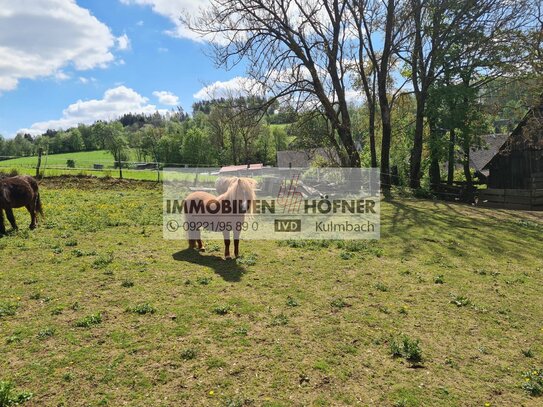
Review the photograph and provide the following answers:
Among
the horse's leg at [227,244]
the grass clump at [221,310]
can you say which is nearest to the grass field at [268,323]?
the grass clump at [221,310]

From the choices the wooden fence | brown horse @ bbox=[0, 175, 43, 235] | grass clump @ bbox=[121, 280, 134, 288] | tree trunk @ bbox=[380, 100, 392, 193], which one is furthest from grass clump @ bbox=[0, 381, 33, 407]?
the wooden fence

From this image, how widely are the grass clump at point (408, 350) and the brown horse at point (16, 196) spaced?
10975 mm

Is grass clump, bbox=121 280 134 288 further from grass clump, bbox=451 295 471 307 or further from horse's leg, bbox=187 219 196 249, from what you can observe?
grass clump, bbox=451 295 471 307

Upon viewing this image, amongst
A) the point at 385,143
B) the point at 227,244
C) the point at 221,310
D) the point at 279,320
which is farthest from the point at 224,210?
the point at 385,143

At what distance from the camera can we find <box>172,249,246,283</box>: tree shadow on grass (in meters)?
7.75

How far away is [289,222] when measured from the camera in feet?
44.0

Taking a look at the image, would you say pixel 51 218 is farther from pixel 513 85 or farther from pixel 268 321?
pixel 513 85

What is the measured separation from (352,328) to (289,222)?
7.97 meters

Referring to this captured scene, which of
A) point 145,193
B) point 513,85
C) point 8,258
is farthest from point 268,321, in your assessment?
point 513,85

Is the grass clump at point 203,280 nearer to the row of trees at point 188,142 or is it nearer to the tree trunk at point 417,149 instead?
the row of trees at point 188,142

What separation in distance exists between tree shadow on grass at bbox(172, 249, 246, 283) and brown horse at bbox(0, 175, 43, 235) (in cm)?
544

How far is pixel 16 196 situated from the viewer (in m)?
10.3

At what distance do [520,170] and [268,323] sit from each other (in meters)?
25.7

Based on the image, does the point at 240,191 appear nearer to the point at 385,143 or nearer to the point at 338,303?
the point at 338,303
